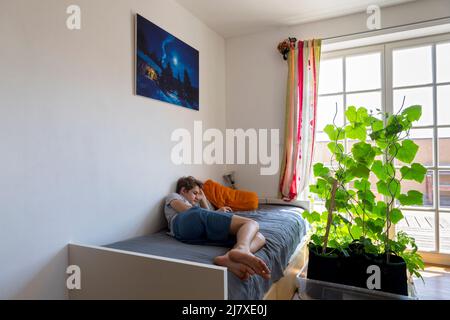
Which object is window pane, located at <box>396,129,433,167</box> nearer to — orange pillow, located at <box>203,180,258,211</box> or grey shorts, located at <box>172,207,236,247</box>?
orange pillow, located at <box>203,180,258,211</box>

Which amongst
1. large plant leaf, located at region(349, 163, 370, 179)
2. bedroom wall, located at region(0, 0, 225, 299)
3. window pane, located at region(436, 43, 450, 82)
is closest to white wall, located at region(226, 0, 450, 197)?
window pane, located at region(436, 43, 450, 82)

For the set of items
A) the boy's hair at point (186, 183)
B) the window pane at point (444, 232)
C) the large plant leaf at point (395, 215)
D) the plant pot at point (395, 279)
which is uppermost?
the boy's hair at point (186, 183)

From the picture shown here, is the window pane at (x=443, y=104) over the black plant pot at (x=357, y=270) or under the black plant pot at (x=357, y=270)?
over

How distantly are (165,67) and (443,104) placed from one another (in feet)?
8.43

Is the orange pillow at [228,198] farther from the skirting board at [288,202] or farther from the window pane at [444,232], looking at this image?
the window pane at [444,232]

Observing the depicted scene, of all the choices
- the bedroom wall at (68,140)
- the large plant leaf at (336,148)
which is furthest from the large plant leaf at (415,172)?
the bedroom wall at (68,140)

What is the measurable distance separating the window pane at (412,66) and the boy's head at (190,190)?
7.26ft

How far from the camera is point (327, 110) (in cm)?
293

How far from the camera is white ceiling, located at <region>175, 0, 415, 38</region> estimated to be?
8.05 ft

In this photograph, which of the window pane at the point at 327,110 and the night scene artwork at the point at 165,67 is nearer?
the night scene artwork at the point at 165,67

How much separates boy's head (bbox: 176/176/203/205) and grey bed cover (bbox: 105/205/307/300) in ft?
1.13

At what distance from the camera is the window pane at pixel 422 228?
2592mm

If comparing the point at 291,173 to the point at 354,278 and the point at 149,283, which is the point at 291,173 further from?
the point at 149,283

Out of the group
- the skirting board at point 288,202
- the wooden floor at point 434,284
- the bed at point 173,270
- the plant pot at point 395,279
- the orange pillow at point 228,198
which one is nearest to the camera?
the bed at point 173,270
